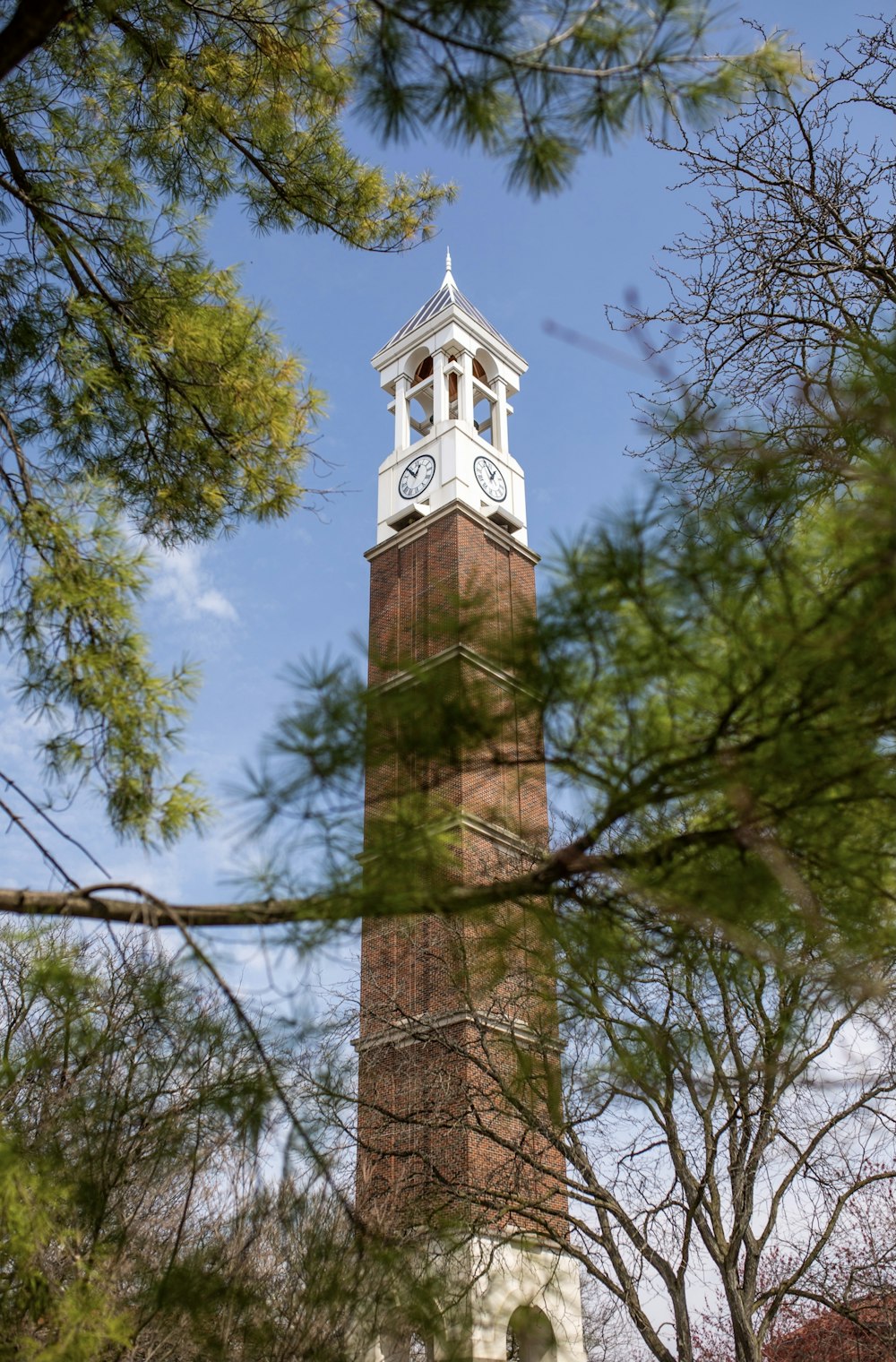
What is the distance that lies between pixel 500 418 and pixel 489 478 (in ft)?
7.30

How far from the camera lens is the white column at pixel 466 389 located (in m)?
24.9

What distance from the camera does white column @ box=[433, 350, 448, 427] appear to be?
2505cm

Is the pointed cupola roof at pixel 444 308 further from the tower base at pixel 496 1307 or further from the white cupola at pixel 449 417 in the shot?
the tower base at pixel 496 1307

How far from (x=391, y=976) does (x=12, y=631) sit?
27.3 ft

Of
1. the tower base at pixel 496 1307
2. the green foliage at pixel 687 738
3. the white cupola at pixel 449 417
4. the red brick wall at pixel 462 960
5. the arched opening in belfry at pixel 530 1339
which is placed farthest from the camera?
the white cupola at pixel 449 417

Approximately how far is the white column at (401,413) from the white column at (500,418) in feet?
6.54

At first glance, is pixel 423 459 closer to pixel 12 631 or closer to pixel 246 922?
pixel 12 631

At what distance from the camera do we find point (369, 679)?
266 centimetres

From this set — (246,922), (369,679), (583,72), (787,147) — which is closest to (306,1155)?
(246,922)

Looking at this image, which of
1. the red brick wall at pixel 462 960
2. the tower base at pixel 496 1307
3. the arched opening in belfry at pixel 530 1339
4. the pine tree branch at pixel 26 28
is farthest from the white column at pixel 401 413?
the pine tree branch at pixel 26 28

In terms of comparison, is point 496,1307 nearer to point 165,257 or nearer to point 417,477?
point 165,257

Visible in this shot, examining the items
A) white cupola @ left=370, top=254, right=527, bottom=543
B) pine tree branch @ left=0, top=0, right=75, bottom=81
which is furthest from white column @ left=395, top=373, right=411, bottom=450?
pine tree branch @ left=0, top=0, right=75, bottom=81

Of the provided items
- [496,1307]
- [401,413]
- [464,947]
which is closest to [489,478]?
[401,413]

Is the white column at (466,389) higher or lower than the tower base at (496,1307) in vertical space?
higher
